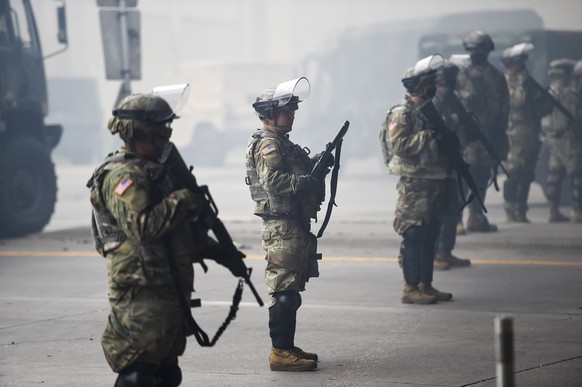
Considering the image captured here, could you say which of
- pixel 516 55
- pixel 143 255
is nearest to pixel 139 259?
pixel 143 255

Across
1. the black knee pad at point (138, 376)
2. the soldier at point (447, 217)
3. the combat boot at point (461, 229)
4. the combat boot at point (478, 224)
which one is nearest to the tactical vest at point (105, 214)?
the black knee pad at point (138, 376)

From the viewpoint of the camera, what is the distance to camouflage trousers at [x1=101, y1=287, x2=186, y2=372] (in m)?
5.01

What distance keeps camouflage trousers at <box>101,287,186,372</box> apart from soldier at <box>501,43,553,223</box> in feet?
29.7

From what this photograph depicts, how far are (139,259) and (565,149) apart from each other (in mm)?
10076

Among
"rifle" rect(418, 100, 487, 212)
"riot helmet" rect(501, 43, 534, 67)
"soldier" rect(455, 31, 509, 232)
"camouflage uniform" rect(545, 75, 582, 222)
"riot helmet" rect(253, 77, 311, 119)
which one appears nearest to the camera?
"riot helmet" rect(253, 77, 311, 119)

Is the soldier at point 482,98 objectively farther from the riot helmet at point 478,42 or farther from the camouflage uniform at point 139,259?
the camouflage uniform at point 139,259

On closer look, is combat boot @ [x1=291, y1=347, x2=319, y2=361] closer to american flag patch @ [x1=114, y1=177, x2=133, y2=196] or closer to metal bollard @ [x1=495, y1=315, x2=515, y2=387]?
american flag patch @ [x1=114, y1=177, x2=133, y2=196]

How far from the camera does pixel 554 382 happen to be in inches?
257

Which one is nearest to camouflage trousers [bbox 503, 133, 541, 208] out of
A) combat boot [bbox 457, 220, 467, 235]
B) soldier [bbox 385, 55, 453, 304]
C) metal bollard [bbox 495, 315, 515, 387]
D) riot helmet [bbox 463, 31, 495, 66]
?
combat boot [bbox 457, 220, 467, 235]

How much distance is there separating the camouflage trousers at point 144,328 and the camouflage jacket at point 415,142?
4246 millimetres

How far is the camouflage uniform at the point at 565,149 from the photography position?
14.2m

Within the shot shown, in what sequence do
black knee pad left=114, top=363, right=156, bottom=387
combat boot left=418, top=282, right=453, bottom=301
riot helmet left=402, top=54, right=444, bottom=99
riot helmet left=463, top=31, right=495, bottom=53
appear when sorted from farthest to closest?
riot helmet left=463, top=31, right=495, bottom=53
combat boot left=418, top=282, right=453, bottom=301
riot helmet left=402, top=54, right=444, bottom=99
black knee pad left=114, top=363, right=156, bottom=387

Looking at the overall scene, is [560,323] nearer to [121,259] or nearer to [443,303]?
[443,303]

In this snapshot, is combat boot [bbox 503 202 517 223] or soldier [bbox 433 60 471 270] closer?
soldier [bbox 433 60 471 270]
